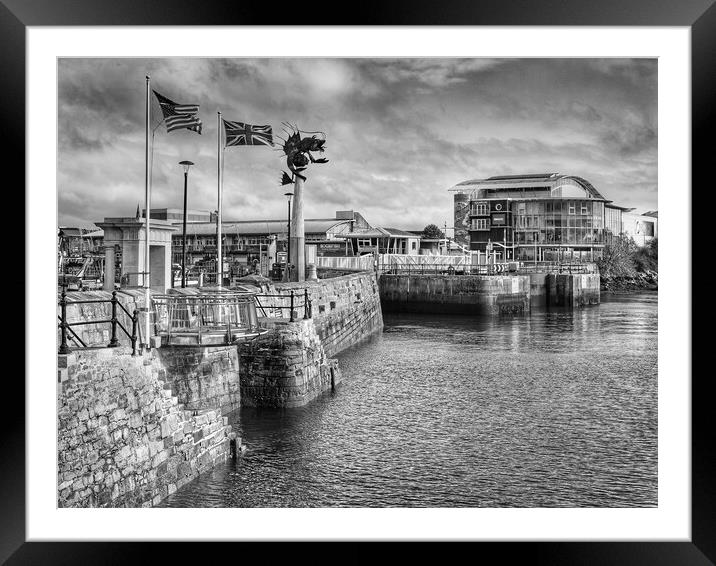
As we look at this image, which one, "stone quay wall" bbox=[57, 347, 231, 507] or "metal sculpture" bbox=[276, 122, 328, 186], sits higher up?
"metal sculpture" bbox=[276, 122, 328, 186]

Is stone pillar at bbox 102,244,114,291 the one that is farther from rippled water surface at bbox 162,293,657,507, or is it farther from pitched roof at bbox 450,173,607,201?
pitched roof at bbox 450,173,607,201

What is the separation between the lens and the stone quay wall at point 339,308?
1689cm

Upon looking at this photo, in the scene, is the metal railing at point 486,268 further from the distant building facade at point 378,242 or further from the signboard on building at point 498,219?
the signboard on building at point 498,219

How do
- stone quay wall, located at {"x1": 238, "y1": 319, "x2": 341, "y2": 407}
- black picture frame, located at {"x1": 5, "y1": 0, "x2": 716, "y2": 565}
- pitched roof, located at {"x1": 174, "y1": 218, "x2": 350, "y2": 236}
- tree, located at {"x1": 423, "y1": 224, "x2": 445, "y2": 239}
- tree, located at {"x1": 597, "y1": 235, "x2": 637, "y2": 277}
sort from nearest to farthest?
1. black picture frame, located at {"x1": 5, "y1": 0, "x2": 716, "y2": 565}
2. stone quay wall, located at {"x1": 238, "y1": 319, "x2": 341, "y2": 407}
3. pitched roof, located at {"x1": 174, "y1": 218, "x2": 350, "y2": 236}
4. tree, located at {"x1": 597, "y1": 235, "x2": 637, "y2": 277}
5. tree, located at {"x1": 423, "y1": 224, "x2": 445, "y2": 239}

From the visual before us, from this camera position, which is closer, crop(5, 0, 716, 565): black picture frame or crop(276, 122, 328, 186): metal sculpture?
crop(5, 0, 716, 565): black picture frame

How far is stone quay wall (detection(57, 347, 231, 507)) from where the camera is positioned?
6.46 metres

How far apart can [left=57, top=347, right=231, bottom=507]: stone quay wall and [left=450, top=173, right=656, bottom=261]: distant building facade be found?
1760 inches

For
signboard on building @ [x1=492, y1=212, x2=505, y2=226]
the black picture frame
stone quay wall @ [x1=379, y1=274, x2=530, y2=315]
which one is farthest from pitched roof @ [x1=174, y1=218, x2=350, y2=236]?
the black picture frame

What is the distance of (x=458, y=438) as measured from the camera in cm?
1145

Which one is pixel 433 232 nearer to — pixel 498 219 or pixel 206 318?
pixel 498 219
